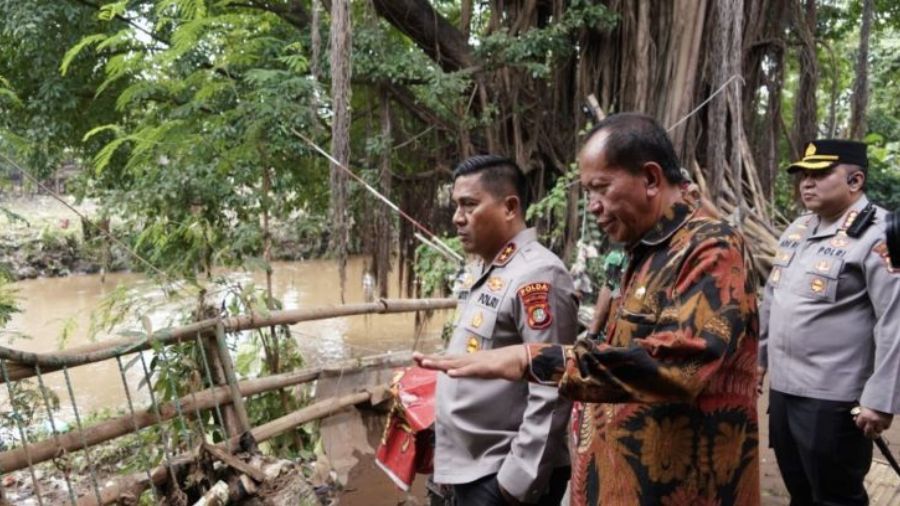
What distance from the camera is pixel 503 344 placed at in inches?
72.9

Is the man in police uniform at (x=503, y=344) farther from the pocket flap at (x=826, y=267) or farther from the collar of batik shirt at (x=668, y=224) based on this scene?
the pocket flap at (x=826, y=267)

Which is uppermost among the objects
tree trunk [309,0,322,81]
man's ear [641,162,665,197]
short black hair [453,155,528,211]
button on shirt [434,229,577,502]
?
tree trunk [309,0,322,81]

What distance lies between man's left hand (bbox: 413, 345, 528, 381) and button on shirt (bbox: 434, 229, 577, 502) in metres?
0.54

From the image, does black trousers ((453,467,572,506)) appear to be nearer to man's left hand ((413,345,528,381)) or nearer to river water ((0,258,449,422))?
man's left hand ((413,345,528,381))

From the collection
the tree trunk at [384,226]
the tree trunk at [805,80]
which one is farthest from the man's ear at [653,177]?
the tree trunk at [805,80]

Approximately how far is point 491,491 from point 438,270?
4413 mm

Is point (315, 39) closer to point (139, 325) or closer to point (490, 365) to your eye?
point (139, 325)

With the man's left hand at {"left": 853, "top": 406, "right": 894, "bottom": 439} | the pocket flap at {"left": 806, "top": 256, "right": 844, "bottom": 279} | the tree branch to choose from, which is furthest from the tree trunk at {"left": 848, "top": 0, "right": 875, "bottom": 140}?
the man's left hand at {"left": 853, "top": 406, "right": 894, "bottom": 439}

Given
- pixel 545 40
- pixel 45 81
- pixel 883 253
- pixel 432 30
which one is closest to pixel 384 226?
pixel 432 30

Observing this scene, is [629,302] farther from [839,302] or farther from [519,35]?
[519,35]

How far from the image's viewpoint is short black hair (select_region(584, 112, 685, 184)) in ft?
4.12

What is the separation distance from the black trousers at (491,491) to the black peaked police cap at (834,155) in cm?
135

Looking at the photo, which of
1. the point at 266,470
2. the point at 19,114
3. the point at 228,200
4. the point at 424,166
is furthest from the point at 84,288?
the point at 266,470

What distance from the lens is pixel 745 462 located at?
131 cm
